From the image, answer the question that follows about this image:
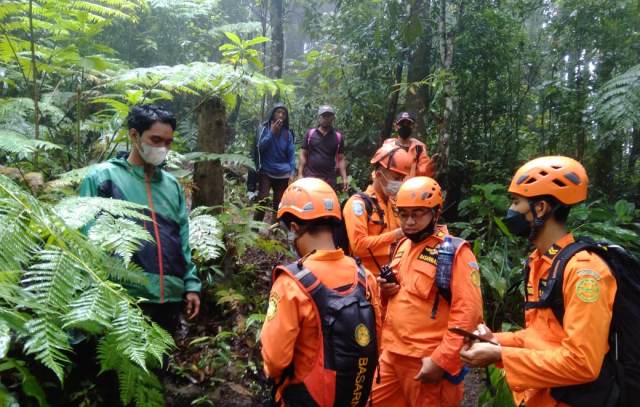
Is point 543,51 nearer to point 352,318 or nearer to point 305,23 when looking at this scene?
point 305,23

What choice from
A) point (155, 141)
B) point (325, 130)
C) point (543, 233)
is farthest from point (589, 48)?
point (155, 141)

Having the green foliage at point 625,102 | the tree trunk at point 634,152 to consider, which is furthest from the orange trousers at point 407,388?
the tree trunk at point 634,152

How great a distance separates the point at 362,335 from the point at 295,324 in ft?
1.18

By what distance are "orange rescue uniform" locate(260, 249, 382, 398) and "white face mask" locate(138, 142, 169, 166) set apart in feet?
4.50

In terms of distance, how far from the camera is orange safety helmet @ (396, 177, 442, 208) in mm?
3240

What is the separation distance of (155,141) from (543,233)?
2.54 metres

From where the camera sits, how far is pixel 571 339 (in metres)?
2.01

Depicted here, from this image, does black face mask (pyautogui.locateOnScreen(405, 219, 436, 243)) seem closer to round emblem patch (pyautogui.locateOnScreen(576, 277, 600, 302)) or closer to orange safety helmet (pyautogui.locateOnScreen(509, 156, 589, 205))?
orange safety helmet (pyautogui.locateOnScreen(509, 156, 589, 205))

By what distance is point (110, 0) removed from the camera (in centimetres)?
450

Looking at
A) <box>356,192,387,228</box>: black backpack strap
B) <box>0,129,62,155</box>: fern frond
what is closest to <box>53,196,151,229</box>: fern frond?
<box>0,129,62,155</box>: fern frond

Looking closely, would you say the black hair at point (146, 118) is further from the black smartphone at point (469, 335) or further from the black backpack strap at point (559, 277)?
the black backpack strap at point (559, 277)

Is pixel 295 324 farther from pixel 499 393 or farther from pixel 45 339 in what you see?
pixel 499 393

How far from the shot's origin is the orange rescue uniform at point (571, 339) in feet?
6.53

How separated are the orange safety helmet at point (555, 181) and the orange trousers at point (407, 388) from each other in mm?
1391
